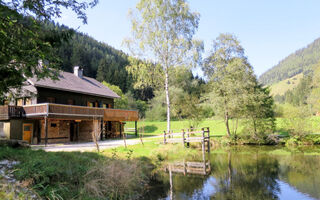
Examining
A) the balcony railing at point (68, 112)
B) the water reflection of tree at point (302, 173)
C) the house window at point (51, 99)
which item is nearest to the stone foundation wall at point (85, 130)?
the balcony railing at point (68, 112)

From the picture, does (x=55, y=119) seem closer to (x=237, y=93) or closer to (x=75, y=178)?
(x=75, y=178)

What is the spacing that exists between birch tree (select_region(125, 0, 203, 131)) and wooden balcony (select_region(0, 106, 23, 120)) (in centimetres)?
1106

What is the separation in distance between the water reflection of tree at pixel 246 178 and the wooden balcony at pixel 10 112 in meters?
16.5

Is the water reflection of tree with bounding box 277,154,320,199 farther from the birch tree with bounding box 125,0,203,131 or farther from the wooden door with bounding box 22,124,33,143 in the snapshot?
the wooden door with bounding box 22,124,33,143

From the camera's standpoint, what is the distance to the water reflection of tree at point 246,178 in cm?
797

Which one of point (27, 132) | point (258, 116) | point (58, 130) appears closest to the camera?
point (27, 132)

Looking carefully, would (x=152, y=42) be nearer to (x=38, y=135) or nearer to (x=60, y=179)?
(x=38, y=135)

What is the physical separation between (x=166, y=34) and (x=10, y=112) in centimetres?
1492

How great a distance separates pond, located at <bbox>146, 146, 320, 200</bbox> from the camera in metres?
7.93

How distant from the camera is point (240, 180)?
32.0 ft

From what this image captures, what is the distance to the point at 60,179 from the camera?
21.7ft

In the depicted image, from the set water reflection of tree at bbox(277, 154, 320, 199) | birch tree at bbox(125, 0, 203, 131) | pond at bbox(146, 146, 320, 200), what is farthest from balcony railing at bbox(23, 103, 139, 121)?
water reflection of tree at bbox(277, 154, 320, 199)

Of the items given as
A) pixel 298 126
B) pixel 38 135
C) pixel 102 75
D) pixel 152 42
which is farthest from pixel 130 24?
pixel 102 75

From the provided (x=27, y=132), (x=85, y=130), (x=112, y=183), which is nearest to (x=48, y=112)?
(x=27, y=132)
